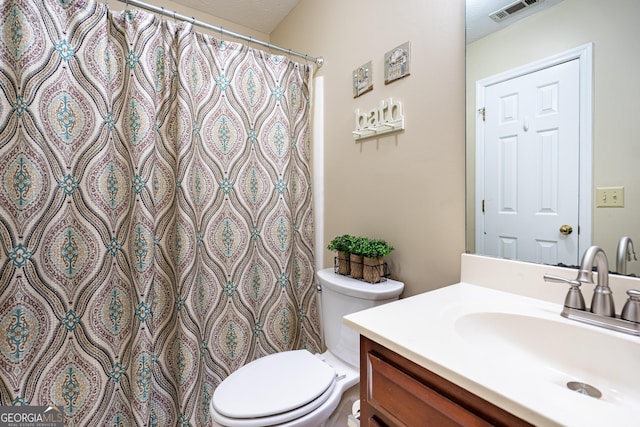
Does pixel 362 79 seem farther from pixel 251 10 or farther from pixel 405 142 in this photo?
pixel 251 10

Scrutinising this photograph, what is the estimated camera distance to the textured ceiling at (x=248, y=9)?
6.05 feet

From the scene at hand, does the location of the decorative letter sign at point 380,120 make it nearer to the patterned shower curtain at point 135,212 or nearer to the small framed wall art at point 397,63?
the small framed wall art at point 397,63

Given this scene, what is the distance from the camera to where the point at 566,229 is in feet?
2.65

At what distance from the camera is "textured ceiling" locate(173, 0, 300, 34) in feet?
6.05

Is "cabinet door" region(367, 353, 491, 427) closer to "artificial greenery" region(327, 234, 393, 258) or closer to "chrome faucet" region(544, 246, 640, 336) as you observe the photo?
"chrome faucet" region(544, 246, 640, 336)

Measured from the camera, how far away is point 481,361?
1.78 feet

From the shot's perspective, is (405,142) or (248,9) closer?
(405,142)

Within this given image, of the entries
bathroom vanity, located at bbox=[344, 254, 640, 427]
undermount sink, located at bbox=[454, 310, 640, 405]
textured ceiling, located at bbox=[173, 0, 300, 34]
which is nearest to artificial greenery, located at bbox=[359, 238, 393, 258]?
bathroom vanity, located at bbox=[344, 254, 640, 427]

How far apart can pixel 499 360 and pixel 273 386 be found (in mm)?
756

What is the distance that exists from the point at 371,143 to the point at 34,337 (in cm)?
156

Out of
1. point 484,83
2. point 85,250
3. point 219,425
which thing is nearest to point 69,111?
point 85,250

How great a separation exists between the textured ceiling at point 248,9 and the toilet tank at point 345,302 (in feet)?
5.58

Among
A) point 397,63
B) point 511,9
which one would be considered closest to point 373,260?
Answer: point 397,63

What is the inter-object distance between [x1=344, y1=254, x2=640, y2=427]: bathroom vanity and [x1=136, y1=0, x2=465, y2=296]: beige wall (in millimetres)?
262
